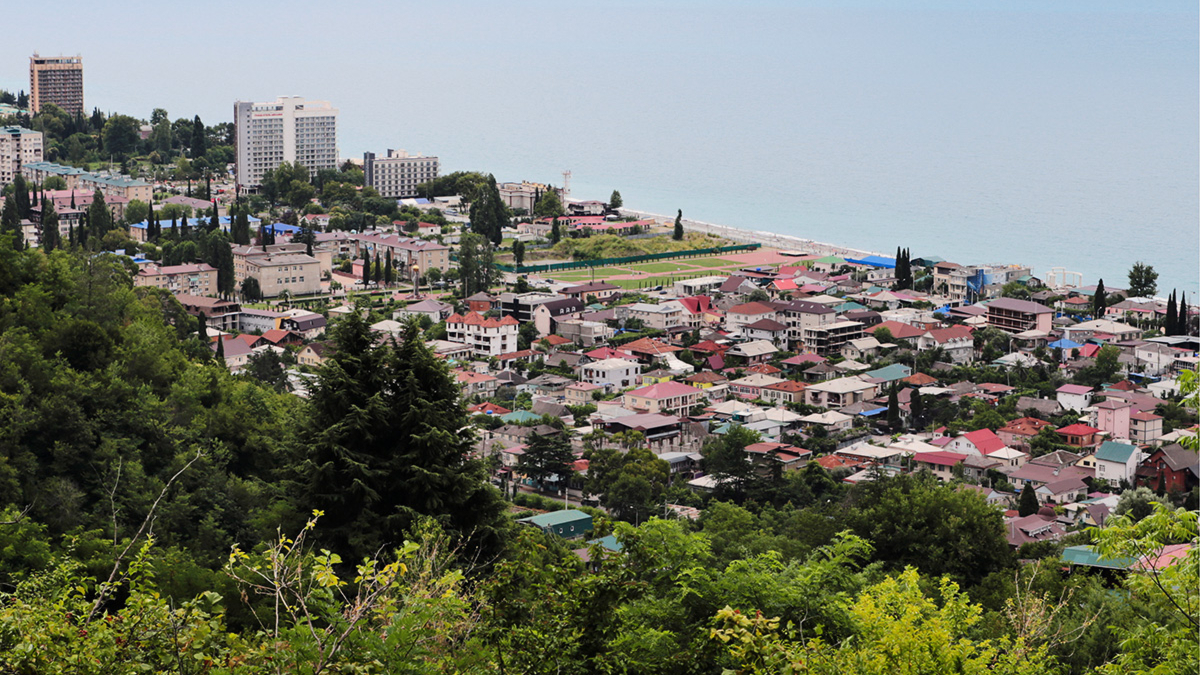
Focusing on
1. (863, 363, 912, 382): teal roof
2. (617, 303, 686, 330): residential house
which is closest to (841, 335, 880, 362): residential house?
(863, 363, 912, 382): teal roof

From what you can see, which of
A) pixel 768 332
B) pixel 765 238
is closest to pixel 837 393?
pixel 768 332

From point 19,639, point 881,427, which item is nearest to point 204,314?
point 881,427

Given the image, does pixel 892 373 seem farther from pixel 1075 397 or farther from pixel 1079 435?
pixel 1079 435

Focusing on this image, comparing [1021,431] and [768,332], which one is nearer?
[1021,431]

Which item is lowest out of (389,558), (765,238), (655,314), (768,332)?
(768,332)

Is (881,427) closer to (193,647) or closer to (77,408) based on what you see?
(77,408)

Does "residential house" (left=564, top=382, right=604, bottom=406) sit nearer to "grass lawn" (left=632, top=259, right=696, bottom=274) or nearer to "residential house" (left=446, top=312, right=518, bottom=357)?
"residential house" (left=446, top=312, right=518, bottom=357)
